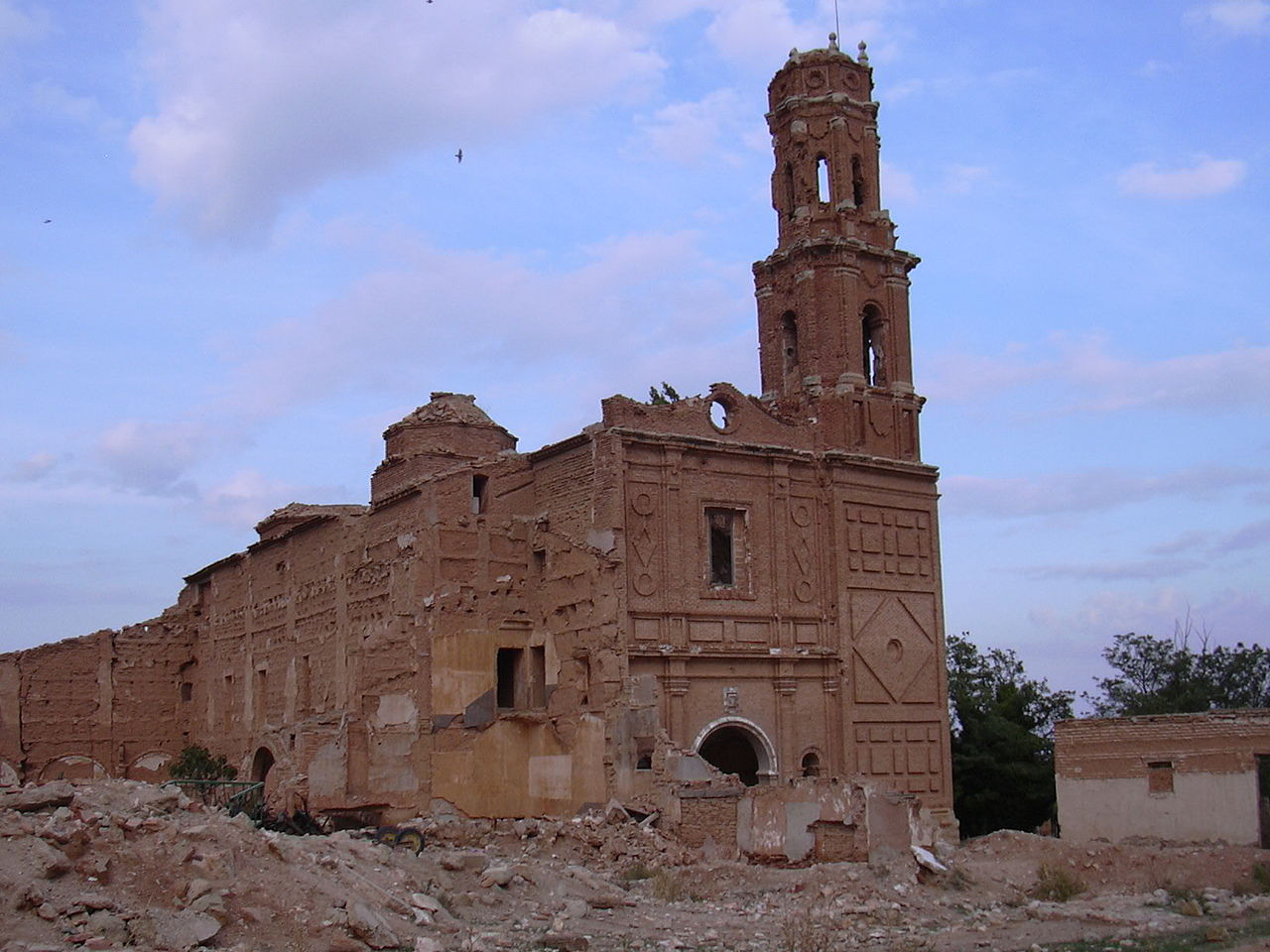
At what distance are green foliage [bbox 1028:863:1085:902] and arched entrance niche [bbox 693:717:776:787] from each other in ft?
24.4

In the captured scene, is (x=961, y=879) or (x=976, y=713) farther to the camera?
(x=976, y=713)

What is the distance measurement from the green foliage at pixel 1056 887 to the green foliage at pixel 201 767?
72.7 ft

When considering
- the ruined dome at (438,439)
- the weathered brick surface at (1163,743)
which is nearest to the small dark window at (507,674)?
the ruined dome at (438,439)

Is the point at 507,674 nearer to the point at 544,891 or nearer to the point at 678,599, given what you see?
the point at 678,599

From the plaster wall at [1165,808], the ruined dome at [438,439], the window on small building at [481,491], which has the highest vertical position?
the ruined dome at [438,439]

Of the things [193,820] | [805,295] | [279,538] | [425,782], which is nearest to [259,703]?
[279,538]

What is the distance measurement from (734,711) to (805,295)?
10315mm

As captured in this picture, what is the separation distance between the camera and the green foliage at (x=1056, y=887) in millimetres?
21844

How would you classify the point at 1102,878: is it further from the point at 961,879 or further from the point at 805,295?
the point at 805,295

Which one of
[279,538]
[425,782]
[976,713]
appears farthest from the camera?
[976,713]

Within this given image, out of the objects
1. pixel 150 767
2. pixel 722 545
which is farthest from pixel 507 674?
pixel 150 767

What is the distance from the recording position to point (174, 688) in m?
41.8

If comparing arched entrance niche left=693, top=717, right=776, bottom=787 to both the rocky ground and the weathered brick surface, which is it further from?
the weathered brick surface

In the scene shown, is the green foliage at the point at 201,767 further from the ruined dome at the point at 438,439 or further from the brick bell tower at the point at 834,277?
the brick bell tower at the point at 834,277
